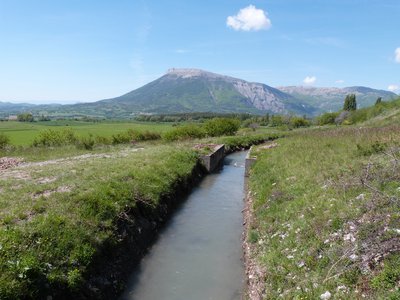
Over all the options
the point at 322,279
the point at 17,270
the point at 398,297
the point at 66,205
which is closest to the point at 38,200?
the point at 66,205

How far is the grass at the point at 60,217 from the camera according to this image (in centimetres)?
918

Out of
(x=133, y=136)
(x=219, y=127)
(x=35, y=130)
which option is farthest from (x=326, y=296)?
(x=35, y=130)

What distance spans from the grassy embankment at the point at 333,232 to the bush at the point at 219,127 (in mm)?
63162

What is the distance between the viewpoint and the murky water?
465 inches

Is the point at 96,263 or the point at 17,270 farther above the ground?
the point at 17,270

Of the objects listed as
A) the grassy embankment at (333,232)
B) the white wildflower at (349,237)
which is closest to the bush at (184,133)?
the grassy embankment at (333,232)

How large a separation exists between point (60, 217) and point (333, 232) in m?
9.09

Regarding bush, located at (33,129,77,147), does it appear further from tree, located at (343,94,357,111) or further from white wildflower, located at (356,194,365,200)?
tree, located at (343,94,357,111)

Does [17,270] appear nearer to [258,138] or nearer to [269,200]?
[269,200]

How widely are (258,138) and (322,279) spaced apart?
197 ft

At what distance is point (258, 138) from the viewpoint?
2665 inches

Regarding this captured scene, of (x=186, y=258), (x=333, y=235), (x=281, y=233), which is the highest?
(x=333, y=235)

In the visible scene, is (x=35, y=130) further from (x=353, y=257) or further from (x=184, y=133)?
(x=353, y=257)

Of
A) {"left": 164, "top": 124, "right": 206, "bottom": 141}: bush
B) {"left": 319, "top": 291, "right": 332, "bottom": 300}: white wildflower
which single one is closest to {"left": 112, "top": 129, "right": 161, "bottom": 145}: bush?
{"left": 164, "top": 124, "right": 206, "bottom": 141}: bush
